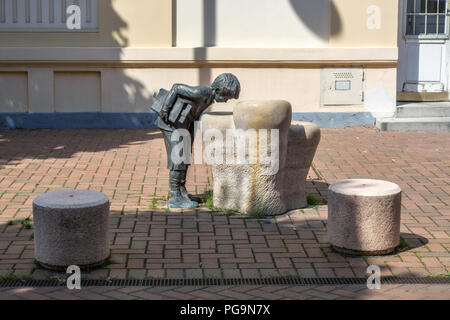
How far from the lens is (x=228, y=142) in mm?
7938

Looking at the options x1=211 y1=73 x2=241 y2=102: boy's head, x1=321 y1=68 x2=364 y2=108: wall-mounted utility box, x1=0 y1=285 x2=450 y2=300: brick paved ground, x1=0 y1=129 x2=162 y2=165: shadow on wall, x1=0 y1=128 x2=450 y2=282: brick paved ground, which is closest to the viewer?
x1=0 y1=285 x2=450 y2=300: brick paved ground

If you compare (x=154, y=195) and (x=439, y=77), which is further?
(x=439, y=77)

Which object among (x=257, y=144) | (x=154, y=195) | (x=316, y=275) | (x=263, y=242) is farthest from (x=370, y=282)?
(x=154, y=195)

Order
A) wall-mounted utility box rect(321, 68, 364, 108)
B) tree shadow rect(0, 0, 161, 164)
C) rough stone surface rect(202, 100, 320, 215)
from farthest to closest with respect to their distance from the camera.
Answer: wall-mounted utility box rect(321, 68, 364, 108) < tree shadow rect(0, 0, 161, 164) < rough stone surface rect(202, 100, 320, 215)

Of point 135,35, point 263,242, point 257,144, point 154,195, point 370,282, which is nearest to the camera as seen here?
point 370,282

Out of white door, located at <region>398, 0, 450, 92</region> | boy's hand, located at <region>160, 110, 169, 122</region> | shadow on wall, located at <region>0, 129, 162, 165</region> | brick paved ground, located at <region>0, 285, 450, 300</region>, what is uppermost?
white door, located at <region>398, 0, 450, 92</region>

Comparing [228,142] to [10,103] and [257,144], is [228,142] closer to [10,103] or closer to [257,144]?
[257,144]

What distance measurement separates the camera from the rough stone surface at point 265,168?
25.3ft

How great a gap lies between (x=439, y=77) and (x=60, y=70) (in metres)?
6.50

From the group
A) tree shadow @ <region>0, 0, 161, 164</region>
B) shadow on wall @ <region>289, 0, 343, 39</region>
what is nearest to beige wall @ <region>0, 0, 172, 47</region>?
tree shadow @ <region>0, 0, 161, 164</region>

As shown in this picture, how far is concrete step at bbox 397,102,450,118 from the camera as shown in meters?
13.4

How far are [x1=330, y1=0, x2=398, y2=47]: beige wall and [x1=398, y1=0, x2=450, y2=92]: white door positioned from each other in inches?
29.1

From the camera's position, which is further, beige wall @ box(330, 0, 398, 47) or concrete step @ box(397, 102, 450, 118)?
concrete step @ box(397, 102, 450, 118)

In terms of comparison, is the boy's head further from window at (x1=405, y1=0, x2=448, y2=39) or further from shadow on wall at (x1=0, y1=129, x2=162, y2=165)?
window at (x1=405, y1=0, x2=448, y2=39)
